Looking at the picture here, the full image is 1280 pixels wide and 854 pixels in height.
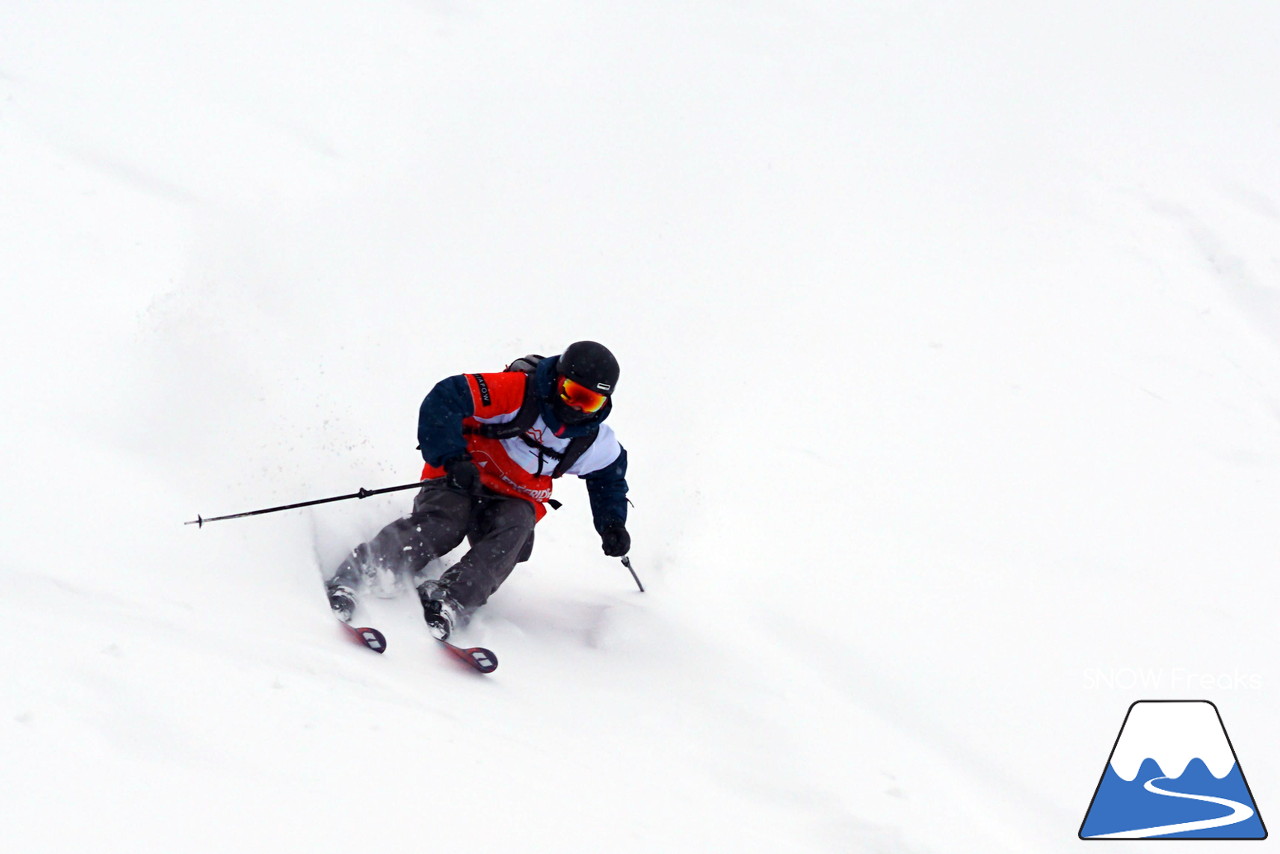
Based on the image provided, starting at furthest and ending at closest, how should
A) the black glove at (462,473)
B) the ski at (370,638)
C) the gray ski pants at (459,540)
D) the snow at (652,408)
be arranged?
the black glove at (462,473) → the gray ski pants at (459,540) → the ski at (370,638) → the snow at (652,408)

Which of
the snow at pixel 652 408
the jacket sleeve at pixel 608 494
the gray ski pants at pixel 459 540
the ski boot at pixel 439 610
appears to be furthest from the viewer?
the jacket sleeve at pixel 608 494

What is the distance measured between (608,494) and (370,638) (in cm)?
170

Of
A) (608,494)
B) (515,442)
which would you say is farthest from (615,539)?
(515,442)

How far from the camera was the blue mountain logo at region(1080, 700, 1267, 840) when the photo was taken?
4.11m

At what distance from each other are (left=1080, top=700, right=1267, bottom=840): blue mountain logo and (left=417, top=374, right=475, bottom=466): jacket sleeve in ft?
10.0

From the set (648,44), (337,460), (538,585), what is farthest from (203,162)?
(648,44)

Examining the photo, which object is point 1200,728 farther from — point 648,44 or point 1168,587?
point 648,44

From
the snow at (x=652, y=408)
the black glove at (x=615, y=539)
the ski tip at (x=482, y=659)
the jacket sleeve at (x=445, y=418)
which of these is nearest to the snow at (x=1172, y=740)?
the snow at (x=652, y=408)

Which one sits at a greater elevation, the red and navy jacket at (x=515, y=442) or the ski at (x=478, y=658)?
the red and navy jacket at (x=515, y=442)

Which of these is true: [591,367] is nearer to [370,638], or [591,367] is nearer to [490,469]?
[490,469]

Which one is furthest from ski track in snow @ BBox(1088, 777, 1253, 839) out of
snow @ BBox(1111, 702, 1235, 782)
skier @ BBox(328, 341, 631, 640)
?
skier @ BBox(328, 341, 631, 640)

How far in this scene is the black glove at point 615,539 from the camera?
5.21 metres

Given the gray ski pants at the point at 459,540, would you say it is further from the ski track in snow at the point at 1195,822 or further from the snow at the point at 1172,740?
the snow at the point at 1172,740

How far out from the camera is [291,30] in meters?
10.7
